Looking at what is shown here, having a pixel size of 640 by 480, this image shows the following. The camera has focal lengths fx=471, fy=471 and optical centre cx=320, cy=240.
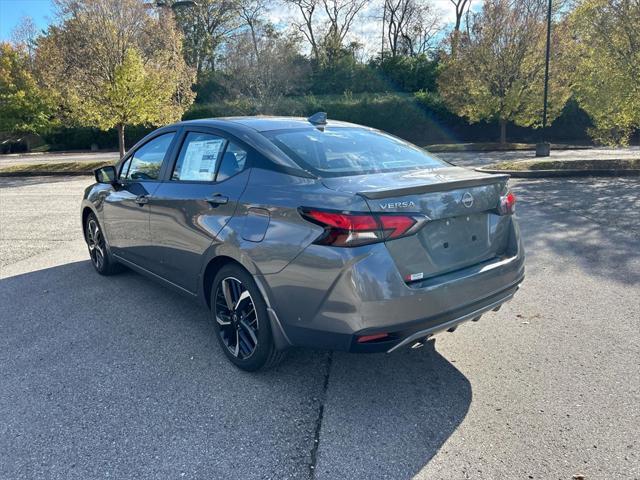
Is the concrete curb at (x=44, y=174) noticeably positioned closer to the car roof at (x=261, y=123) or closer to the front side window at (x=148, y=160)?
the front side window at (x=148, y=160)

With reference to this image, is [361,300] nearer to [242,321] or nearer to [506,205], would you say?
[242,321]

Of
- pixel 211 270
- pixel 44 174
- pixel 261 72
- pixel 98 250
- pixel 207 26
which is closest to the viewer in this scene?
pixel 211 270

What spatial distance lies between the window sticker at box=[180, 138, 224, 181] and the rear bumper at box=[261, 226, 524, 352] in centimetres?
113

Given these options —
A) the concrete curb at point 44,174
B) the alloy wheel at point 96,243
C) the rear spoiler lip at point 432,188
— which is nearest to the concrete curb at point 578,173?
the rear spoiler lip at point 432,188

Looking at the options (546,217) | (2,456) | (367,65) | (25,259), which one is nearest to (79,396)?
(2,456)

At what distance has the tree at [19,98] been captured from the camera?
3198 centimetres

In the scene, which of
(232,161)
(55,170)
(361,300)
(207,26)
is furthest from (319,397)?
(207,26)

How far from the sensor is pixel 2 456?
2.46 m

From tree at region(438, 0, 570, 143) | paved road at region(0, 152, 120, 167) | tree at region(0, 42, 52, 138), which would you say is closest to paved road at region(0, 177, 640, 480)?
paved road at region(0, 152, 120, 167)

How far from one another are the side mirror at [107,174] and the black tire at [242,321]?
222 centimetres

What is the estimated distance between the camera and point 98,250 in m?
5.35

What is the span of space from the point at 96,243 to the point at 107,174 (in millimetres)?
951

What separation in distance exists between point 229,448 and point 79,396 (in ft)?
3.84

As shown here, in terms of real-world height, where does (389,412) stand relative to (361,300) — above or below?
below
